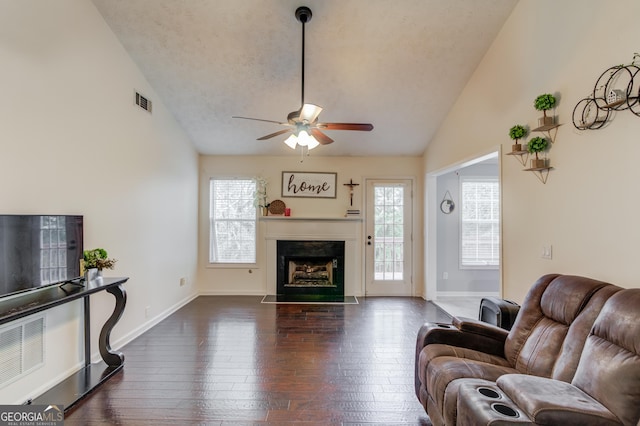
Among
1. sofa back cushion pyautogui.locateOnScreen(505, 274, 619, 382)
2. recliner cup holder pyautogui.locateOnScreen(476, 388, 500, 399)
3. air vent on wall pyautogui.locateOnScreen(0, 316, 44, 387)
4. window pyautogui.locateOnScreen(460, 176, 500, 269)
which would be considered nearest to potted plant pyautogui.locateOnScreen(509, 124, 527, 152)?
sofa back cushion pyautogui.locateOnScreen(505, 274, 619, 382)

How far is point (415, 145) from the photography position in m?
5.30

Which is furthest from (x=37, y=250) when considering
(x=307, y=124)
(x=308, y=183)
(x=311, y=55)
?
(x=308, y=183)

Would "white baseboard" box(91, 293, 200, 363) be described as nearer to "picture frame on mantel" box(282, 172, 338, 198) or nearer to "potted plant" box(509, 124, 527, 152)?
"picture frame on mantel" box(282, 172, 338, 198)

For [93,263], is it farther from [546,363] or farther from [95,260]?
[546,363]

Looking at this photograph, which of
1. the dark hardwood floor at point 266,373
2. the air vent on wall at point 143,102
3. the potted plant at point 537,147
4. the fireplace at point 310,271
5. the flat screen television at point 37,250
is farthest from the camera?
the fireplace at point 310,271

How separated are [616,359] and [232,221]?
524cm

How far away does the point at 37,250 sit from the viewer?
225cm

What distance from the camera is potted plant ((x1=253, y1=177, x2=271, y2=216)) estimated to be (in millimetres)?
5566

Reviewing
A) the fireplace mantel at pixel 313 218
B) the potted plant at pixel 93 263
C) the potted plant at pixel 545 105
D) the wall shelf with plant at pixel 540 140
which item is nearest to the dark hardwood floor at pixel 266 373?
the potted plant at pixel 93 263

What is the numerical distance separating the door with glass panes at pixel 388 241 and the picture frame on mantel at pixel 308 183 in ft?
2.30

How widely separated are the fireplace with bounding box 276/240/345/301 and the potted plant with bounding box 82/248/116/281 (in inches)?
120

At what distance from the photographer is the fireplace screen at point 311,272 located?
562cm

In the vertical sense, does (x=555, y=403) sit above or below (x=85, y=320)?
above

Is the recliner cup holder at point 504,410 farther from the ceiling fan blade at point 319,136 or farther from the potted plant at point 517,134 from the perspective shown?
the ceiling fan blade at point 319,136
